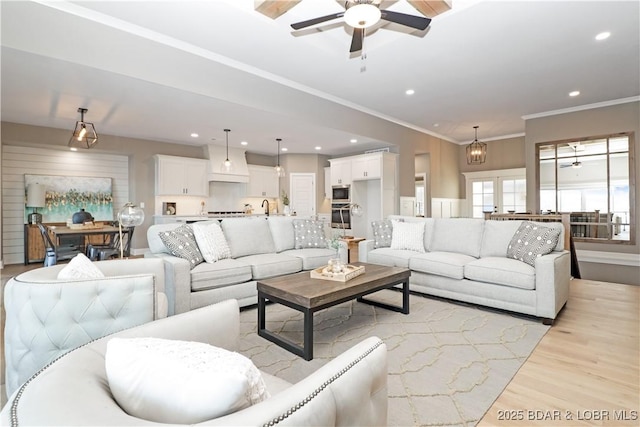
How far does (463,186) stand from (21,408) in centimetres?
996

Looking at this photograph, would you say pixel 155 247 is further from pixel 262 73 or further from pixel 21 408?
pixel 21 408

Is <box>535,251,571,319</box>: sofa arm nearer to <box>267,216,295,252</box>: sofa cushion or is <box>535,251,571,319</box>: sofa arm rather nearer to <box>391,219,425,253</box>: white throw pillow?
<box>391,219,425,253</box>: white throw pillow

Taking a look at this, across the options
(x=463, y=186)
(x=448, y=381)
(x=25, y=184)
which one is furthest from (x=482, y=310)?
(x=25, y=184)

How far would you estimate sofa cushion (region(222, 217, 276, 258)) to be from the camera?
3.81 metres

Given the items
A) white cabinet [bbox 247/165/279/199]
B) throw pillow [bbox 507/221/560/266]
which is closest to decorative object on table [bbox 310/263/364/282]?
throw pillow [bbox 507/221/560/266]

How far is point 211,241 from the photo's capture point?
11.3 feet

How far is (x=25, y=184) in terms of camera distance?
6.28 metres

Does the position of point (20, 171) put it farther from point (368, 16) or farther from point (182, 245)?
point (368, 16)

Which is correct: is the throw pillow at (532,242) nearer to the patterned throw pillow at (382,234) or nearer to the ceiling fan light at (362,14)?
the patterned throw pillow at (382,234)

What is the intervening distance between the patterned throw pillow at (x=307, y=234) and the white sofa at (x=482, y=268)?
0.61 metres

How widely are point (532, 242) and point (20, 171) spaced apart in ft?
28.8

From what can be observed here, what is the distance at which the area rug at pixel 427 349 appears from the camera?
1775mm

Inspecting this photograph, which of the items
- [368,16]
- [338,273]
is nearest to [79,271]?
[338,273]

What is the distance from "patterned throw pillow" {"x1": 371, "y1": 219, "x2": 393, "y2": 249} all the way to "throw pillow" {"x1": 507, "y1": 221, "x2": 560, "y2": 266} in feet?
4.77
